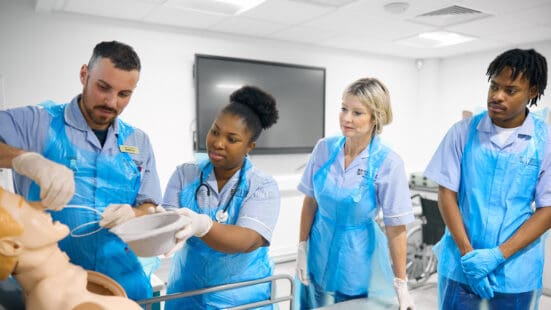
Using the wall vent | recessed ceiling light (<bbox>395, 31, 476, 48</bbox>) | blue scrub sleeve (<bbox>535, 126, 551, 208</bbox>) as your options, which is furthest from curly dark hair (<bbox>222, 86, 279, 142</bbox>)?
recessed ceiling light (<bbox>395, 31, 476, 48</bbox>)

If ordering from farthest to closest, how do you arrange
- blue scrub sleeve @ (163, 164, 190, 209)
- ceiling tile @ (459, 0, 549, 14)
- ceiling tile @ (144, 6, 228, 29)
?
ceiling tile @ (144, 6, 228, 29), ceiling tile @ (459, 0, 549, 14), blue scrub sleeve @ (163, 164, 190, 209)

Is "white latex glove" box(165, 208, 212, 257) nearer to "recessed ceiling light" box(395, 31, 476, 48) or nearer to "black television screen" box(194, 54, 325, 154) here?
"black television screen" box(194, 54, 325, 154)

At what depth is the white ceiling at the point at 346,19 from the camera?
288cm

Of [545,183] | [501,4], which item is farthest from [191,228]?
[501,4]

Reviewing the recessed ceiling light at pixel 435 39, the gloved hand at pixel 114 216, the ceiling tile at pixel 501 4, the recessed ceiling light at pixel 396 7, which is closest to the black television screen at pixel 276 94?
the recessed ceiling light at pixel 435 39

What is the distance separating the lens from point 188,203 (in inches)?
53.5

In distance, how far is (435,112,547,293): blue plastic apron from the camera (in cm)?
151

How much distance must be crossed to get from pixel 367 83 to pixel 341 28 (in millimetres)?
2110

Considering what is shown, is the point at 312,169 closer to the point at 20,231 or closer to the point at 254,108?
the point at 254,108

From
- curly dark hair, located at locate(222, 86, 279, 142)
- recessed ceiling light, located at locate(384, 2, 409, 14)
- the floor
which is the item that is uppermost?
recessed ceiling light, located at locate(384, 2, 409, 14)

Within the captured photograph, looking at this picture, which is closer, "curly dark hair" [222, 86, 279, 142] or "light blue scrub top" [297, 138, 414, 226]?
"curly dark hair" [222, 86, 279, 142]

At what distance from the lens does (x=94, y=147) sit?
3.91 feet

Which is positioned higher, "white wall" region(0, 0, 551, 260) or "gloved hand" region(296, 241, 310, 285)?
"white wall" region(0, 0, 551, 260)

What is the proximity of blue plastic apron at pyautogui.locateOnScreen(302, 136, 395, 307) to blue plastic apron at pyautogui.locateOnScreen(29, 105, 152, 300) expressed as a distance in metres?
0.79
